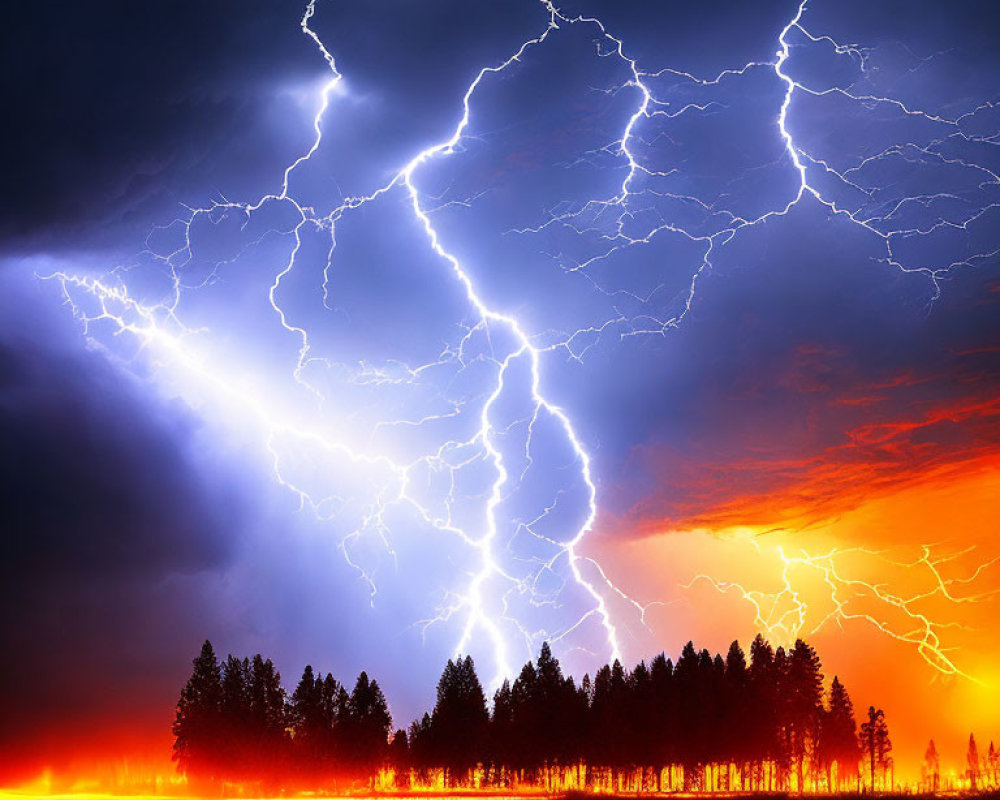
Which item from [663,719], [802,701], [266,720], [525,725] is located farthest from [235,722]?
[802,701]

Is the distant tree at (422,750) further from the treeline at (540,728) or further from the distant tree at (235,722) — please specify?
the distant tree at (235,722)

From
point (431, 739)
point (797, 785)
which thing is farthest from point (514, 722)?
point (797, 785)

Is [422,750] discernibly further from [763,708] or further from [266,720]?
[763,708]

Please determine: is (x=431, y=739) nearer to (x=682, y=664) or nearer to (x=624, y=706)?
(x=624, y=706)

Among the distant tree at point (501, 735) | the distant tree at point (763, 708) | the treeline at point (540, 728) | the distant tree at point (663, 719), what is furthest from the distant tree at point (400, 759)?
the distant tree at point (763, 708)

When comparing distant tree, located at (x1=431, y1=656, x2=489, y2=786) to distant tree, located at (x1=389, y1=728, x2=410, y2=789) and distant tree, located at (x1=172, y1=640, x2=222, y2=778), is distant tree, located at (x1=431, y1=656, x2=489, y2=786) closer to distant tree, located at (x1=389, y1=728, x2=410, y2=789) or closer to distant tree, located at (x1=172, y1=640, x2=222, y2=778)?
distant tree, located at (x1=389, y1=728, x2=410, y2=789)

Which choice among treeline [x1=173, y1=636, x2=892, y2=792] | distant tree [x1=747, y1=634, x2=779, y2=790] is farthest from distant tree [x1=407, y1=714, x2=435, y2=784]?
distant tree [x1=747, y1=634, x2=779, y2=790]
